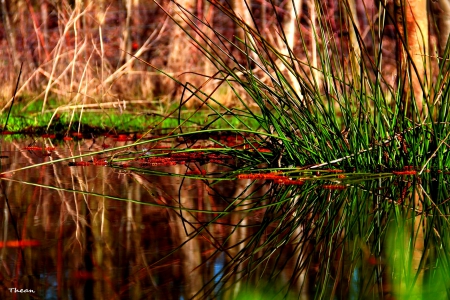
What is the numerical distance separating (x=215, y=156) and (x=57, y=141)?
51.9 inches

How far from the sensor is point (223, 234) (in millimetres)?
1896

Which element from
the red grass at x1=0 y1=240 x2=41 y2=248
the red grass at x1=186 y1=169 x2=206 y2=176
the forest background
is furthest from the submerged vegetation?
the forest background

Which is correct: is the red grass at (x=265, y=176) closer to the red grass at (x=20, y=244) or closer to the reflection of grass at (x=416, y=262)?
the reflection of grass at (x=416, y=262)

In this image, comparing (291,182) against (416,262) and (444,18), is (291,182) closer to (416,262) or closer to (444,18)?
(416,262)

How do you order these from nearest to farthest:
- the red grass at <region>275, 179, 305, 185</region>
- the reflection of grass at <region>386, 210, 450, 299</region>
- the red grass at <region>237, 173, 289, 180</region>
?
1. the reflection of grass at <region>386, 210, 450, 299</region>
2. the red grass at <region>275, 179, 305, 185</region>
3. the red grass at <region>237, 173, 289, 180</region>

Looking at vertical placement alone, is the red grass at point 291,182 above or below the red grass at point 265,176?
below

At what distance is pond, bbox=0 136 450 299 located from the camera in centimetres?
139

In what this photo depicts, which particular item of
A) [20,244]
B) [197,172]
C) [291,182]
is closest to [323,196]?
[291,182]

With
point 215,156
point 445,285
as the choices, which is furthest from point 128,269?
point 215,156

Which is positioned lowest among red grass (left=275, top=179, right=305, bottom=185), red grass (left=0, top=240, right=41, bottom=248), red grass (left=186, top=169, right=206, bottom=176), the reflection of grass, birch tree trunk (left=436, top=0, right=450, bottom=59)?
the reflection of grass

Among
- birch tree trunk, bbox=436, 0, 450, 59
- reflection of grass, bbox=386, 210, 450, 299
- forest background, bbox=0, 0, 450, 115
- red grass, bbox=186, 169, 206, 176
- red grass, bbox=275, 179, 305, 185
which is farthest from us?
forest background, bbox=0, 0, 450, 115

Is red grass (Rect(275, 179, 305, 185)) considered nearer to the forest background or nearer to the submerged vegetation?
the submerged vegetation

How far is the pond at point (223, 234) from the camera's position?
1392 mm

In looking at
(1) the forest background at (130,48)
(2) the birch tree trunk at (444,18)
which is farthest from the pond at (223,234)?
(2) the birch tree trunk at (444,18)
